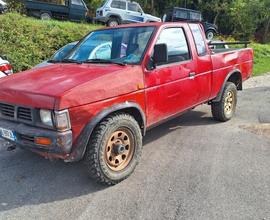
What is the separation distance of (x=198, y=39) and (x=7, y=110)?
316 cm

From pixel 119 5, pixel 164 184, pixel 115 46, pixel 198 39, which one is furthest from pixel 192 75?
pixel 119 5

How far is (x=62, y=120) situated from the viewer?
3590 mm

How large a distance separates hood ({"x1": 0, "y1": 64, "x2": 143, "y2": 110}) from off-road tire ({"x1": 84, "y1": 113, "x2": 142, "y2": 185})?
30 centimetres

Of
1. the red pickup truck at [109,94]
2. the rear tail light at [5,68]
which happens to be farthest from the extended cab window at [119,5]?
the red pickup truck at [109,94]

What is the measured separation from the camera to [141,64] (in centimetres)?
450

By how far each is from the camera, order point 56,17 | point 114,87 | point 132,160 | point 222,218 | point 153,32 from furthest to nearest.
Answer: point 56,17, point 153,32, point 132,160, point 114,87, point 222,218

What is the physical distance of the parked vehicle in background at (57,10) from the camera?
19469 mm

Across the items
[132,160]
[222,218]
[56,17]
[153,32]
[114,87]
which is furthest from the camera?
[56,17]

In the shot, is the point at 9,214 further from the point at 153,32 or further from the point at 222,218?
the point at 153,32

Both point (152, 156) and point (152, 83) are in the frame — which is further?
point (152, 156)

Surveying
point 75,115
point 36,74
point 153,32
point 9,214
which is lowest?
point 9,214

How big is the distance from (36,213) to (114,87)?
1585 millimetres

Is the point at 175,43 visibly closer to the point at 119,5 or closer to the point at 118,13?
the point at 118,13

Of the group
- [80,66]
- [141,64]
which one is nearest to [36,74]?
[80,66]
